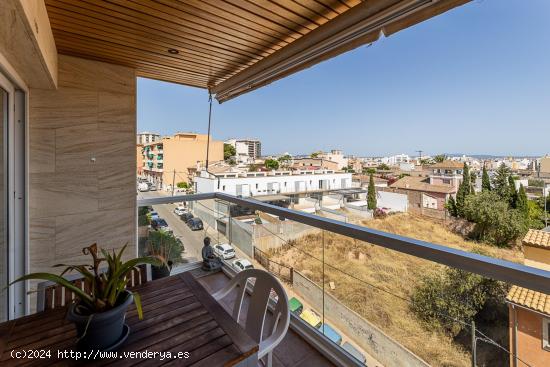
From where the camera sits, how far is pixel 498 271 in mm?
1013

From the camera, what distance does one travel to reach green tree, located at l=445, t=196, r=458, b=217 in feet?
12.2

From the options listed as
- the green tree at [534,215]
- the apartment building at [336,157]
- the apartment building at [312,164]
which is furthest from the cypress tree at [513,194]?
the apartment building at [312,164]

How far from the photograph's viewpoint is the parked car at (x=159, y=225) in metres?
3.15

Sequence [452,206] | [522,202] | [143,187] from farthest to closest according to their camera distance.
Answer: [452,206], [143,187], [522,202]

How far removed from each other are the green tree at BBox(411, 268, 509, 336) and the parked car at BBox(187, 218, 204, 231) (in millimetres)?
2641

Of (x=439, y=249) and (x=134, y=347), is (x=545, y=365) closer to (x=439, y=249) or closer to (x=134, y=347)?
(x=439, y=249)

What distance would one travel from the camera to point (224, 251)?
3398mm

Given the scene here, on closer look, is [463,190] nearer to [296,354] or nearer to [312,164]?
[296,354]

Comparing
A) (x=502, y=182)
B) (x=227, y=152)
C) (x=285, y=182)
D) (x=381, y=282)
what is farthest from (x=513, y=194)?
(x=285, y=182)

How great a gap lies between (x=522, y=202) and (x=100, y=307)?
377 cm

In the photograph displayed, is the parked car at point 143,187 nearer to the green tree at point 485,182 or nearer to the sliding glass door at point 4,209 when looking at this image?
the sliding glass door at point 4,209

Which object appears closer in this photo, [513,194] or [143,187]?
[513,194]

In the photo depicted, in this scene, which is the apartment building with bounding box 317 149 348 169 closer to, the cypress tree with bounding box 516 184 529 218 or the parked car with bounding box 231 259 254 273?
the cypress tree with bounding box 516 184 529 218

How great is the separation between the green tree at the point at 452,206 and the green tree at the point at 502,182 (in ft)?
2.35
